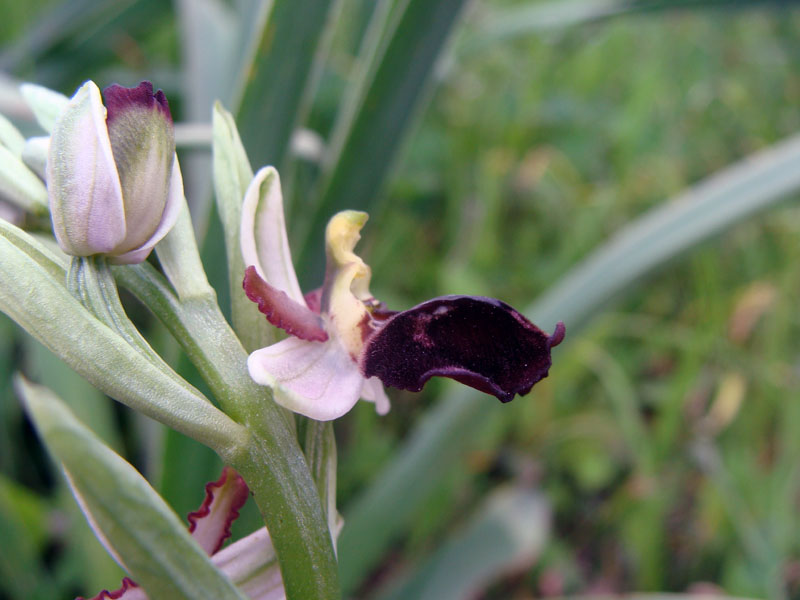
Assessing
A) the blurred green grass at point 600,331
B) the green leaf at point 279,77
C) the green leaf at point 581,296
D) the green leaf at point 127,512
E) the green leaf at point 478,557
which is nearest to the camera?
the green leaf at point 127,512

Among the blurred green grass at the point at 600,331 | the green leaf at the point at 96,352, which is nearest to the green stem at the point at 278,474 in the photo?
the green leaf at the point at 96,352

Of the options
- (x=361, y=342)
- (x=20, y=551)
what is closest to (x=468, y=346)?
(x=361, y=342)

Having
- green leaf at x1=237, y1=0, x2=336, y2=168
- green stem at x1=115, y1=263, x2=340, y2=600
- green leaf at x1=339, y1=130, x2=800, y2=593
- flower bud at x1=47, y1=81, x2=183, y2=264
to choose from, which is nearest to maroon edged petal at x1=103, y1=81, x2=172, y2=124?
flower bud at x1=47, y1=81, x2=183, y2=264

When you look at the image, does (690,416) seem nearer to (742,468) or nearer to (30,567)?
(742,468)

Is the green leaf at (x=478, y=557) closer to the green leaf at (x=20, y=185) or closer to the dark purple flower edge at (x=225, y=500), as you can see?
the dark purple flower edge at (x=225, y=500)

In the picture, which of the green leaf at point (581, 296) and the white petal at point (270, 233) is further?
the green leaf at point (581, 296)

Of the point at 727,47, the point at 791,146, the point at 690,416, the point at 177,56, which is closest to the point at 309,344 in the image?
the point at 791,146
